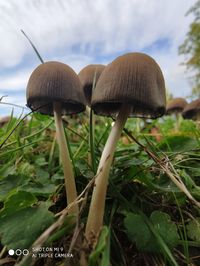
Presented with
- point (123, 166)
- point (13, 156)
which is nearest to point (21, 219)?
point (123, 166)

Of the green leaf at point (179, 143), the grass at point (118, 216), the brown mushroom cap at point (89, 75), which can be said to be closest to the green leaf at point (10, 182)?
the grass at point (118, 216)

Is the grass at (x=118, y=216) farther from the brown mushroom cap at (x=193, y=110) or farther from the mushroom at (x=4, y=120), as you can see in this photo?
the brown mushroom cap at (x=193, y=110)

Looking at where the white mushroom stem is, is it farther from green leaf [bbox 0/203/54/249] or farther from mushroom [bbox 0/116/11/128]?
mushroom [bbox 0/116/11/128]

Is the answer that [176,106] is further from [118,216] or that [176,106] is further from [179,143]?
[118,216]

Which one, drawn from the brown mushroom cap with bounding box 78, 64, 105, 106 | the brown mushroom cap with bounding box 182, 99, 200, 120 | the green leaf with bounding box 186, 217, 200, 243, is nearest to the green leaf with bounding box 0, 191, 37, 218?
the green leaf with bounding box 186, 217, 200, 243

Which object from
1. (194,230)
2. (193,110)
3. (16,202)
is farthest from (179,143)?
(193,110)
